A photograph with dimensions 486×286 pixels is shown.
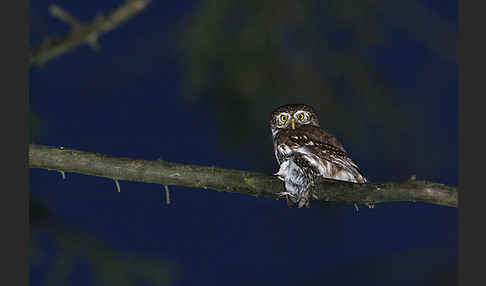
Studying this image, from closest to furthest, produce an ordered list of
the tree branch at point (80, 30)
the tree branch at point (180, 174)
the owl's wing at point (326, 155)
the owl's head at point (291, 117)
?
the tree branch at point (80, 30) < the tree branch at point (180, 174) < the owl's wing at point (326, 155) < the owl's head at point (291, 117)

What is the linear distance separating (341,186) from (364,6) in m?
1.73

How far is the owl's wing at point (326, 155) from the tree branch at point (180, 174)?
0.21m

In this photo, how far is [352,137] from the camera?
127 inches

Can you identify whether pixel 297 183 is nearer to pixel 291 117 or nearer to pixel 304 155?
pixel 304 155

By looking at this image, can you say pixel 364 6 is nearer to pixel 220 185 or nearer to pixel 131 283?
pixel 220 185

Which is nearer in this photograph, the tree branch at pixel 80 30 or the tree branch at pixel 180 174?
the tree branch at pixel 80 30

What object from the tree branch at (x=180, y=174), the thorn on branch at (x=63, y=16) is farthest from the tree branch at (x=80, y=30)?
the tree branch at (x=180, y=174)

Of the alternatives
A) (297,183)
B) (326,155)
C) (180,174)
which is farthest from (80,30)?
(326,155)

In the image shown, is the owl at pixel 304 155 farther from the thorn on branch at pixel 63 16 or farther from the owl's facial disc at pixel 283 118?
the thorn on branch at pixel 63 16

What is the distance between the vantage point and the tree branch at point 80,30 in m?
1.28

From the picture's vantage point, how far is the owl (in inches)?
63.8

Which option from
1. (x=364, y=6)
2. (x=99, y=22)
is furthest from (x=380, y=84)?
(x=99, y=22)

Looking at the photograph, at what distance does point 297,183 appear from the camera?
163cm

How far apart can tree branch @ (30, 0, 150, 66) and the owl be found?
0.71 meters
